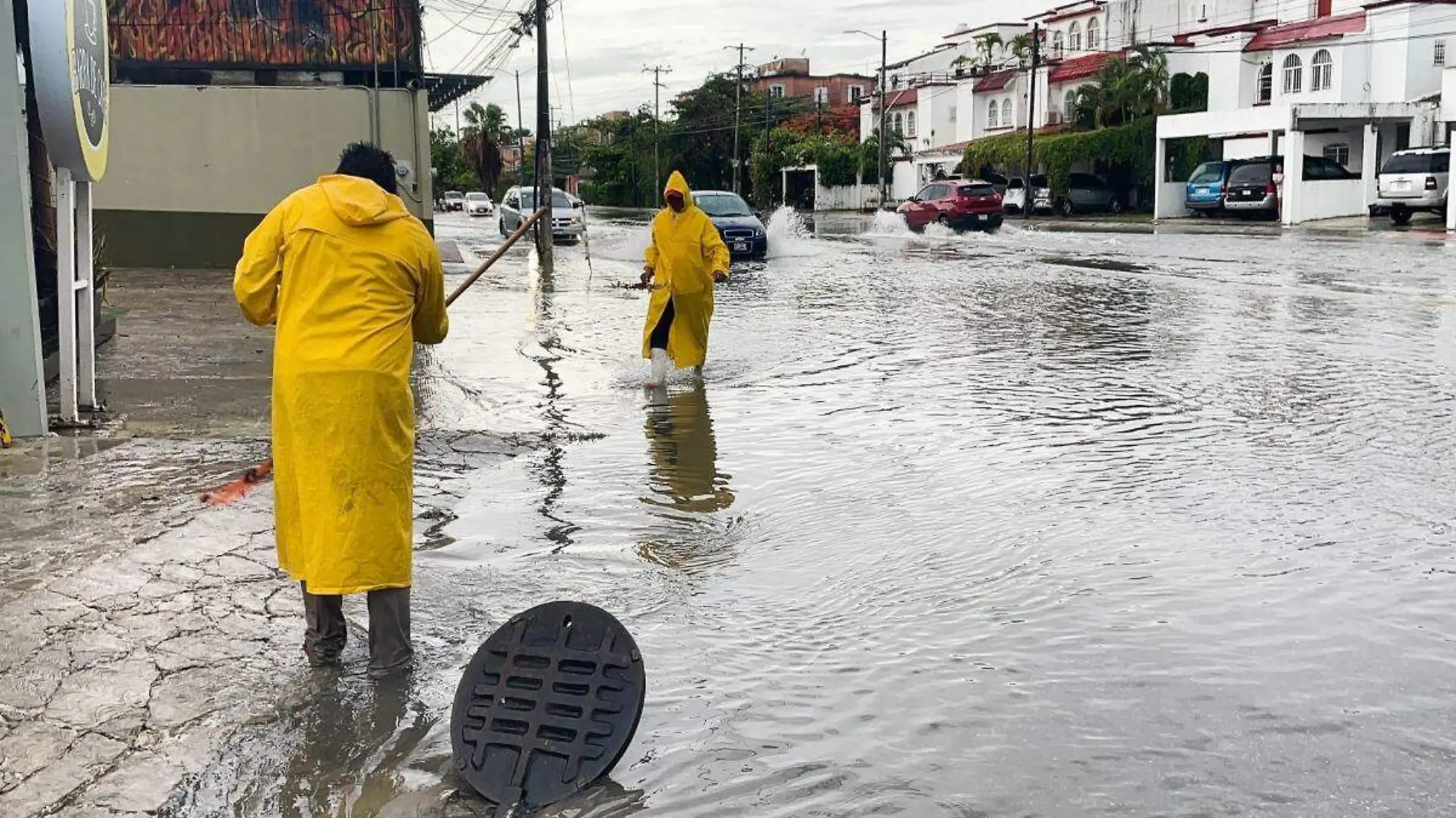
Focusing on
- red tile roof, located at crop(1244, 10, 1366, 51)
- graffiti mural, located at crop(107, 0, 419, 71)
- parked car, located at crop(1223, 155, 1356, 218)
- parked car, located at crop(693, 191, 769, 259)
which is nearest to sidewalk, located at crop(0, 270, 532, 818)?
parked car, located at crop(693, 191, 769, 259)

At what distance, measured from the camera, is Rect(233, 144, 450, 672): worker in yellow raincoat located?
13.7 feet

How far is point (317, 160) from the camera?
2333 centimetres

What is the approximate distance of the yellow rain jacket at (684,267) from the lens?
1037 cm

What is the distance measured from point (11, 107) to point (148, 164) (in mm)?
16277

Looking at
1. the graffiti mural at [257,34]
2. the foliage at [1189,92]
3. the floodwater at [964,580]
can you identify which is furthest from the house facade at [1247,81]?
the floodwater at [964,580]

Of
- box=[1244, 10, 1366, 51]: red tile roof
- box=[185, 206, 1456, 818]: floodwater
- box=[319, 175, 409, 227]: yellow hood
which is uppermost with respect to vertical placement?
box=[1244, 10, 1366, 51]: red tile roof

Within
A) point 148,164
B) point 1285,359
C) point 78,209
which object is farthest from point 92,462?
point 148,164

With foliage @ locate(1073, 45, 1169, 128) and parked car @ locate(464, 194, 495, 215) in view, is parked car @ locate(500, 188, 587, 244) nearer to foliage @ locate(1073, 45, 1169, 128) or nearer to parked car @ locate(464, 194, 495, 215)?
foliage @ locate(1073, 45, 1169, 128)

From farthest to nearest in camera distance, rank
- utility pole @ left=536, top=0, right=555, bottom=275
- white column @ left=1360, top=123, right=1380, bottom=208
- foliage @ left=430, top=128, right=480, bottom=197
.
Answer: foliage @ left=430, top=128, right=480, bottom=197 → white column @ left=1360, top=123, right=1380, bottom=208 → utility pole @ left=536, top=0, right=555, bottom=275

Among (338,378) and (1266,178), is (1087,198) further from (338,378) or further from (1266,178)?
(338,378)

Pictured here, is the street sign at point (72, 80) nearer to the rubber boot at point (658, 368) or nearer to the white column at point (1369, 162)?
the rubber boot at point (658, 368)

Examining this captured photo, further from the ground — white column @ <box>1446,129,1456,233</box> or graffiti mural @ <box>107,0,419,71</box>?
graffiti mural @ <box>107,0,419,71</box>

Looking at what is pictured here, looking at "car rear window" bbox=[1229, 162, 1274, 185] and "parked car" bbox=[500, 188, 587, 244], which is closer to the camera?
"parked car" bbox=[500, 188, 587, 244]

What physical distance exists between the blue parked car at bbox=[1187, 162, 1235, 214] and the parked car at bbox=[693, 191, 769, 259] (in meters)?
19.6
